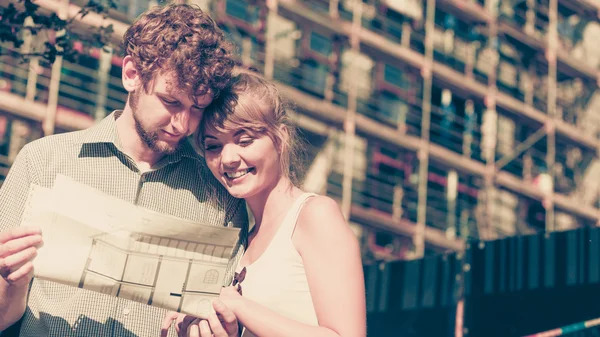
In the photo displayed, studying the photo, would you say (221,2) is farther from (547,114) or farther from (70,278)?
(70,278)

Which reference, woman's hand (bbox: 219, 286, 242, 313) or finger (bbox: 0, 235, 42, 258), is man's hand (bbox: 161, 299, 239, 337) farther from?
finger (bbox: 0, 235, 42, 258)

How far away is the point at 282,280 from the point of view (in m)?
2.77

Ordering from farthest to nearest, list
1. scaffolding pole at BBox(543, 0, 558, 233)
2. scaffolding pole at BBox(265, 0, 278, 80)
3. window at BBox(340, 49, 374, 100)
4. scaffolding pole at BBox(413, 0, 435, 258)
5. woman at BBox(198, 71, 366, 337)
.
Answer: scaffolding pole at BBox(543, 0, 558, 233)
window at BBox(340, 49, 374, 100)
scaffolding pole at BBox(413, 0, 435, 258)
scaffolding pole at BBox(265, 0, 278, 80)
woman at BBox(198, 71, 366, 337)

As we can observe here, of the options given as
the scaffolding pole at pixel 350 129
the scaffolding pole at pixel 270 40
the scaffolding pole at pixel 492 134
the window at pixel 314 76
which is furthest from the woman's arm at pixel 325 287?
the scaffolding pole at pixel 492 134

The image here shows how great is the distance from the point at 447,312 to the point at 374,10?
58.7 feet

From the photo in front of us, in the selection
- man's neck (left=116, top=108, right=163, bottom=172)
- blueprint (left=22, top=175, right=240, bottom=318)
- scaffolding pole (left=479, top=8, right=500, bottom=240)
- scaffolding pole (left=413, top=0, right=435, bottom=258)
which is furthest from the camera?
scaffolding pole (left=479, top=8, right=500, bottom=240)

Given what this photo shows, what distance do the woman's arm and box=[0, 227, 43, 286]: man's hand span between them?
1.69ft

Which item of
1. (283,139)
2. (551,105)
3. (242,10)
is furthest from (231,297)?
(551,105)

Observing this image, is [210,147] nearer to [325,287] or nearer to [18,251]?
[325,287]

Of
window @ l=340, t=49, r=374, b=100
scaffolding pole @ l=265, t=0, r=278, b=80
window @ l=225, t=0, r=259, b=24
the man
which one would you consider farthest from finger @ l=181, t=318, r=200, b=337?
window @ l=340, t=49, r=374, b=100

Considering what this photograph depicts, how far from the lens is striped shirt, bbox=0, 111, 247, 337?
9.09 ft

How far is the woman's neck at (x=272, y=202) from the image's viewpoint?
294cm

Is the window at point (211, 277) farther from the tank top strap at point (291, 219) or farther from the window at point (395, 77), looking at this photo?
the window at point (395, 77)

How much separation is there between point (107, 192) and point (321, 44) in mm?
19681
